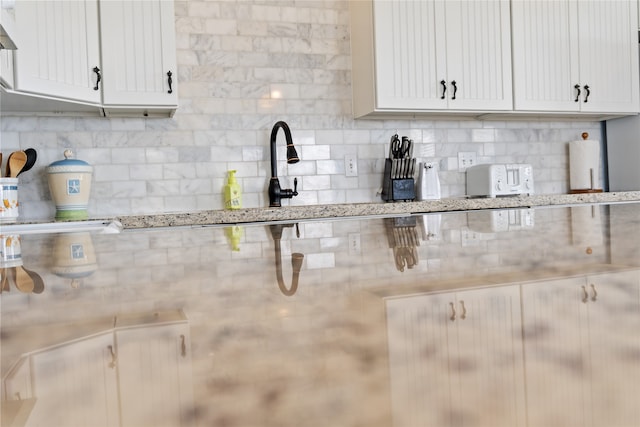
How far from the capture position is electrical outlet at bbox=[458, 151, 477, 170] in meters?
3.66

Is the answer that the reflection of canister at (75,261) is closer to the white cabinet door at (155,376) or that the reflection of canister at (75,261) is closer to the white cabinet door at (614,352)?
the white cabinet door at (155,376)

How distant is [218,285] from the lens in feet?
1.33

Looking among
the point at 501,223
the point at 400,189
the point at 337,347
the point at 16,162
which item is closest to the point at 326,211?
the point at 400,189

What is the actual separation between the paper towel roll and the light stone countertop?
0.53 m

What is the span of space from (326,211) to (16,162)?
1.56 m

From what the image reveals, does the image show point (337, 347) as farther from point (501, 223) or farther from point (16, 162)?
point (16, 162)

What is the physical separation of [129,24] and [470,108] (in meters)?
1.93

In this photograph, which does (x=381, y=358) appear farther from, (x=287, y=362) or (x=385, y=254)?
(x=385, y=254)

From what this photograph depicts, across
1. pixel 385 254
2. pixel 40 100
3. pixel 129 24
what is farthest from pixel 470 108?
pixel 385 254

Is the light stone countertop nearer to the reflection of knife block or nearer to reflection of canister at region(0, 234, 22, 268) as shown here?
the reflection of knife block

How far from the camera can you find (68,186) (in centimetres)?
281

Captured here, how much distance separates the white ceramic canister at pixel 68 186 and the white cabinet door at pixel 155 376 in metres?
2.78

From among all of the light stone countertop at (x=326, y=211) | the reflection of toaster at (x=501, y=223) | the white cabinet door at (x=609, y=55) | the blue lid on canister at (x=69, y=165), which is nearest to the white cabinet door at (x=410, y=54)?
the light stone countertop at (x=326, y=211)

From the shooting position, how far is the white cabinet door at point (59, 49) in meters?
2.46
